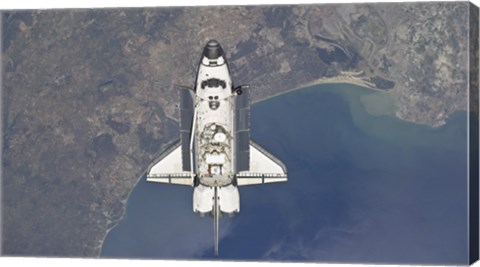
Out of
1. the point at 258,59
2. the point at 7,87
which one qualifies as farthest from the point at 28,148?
the point at 258,59

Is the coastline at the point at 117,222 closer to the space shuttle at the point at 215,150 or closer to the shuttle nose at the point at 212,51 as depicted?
the space shuttle at the point at 215,150

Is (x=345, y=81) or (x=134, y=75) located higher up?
(x=134, y=75)

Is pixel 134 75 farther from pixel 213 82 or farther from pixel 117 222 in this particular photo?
pixel 117 222

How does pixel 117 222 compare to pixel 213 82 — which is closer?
pixel 213 82

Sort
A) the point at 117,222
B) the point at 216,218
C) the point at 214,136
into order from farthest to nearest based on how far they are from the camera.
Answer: the point at 117,222, the point at 216,218, the point at 214,136

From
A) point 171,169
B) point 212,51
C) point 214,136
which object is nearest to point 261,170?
point 214,136

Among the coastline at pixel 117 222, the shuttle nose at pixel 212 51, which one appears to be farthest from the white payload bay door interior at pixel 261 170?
the coastline at pixel 117 222

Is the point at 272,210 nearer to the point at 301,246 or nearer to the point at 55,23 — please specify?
the point at 301,246
